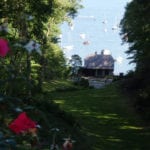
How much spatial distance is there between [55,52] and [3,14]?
99.6 feet

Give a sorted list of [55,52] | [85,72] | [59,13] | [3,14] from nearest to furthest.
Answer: [3,14] → [59,13] → [55,52] → [85,72]

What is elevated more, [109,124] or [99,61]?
[99,61]

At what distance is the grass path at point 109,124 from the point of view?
1703cm

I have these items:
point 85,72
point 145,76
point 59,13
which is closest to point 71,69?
point 85,72

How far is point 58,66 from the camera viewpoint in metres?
52.9

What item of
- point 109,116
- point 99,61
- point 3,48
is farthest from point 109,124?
point 99,61

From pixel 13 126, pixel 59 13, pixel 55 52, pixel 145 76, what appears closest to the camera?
pixel 13 126

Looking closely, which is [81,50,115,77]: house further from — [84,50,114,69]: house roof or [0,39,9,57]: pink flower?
[0,39,9,57]: pink flower

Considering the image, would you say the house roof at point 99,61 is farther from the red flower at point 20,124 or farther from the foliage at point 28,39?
the red flower at point 20,124

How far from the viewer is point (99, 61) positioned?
8050 cm

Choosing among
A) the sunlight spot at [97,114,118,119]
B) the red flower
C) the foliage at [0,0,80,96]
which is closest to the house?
the foliage at [0,0,80,96]

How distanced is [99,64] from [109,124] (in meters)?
58.0

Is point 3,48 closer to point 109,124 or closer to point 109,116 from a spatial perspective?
point 109,124

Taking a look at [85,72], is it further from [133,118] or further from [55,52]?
[133,118]
